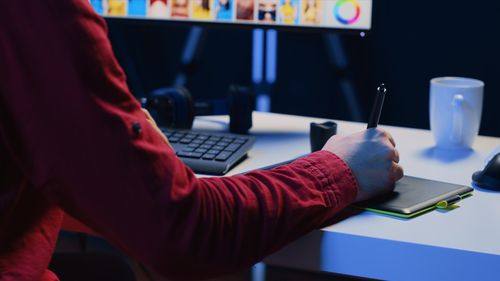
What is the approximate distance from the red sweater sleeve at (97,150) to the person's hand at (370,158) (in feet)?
0.63

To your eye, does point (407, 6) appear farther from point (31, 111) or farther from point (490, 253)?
point (31, 111)

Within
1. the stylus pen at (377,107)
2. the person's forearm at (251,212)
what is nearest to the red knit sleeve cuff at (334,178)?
the person's forearm at (251,212)

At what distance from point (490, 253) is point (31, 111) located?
0.51 metres

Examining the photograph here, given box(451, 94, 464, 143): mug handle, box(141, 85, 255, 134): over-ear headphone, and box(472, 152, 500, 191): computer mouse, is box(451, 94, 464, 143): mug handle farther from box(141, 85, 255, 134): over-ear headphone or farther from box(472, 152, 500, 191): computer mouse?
box(141, 85, 255, 134): over-ear headphone

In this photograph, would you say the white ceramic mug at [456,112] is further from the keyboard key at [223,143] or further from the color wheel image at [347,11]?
the keyboard key at [223,143]

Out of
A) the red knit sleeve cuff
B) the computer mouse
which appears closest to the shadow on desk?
the computer mouse

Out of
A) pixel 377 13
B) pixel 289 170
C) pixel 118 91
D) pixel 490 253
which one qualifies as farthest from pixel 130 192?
pixel 377 13

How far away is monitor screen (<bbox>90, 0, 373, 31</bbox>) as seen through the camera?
1.33m

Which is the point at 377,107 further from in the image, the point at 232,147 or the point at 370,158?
the point at 232,147

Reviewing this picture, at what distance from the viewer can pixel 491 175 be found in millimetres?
1062

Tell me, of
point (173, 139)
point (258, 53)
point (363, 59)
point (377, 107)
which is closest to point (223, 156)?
point (173, 139)

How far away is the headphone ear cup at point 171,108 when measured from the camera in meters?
1.39

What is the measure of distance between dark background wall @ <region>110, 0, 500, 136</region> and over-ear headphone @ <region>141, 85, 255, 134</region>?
0.19 metres

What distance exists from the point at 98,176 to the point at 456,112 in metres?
0.76
